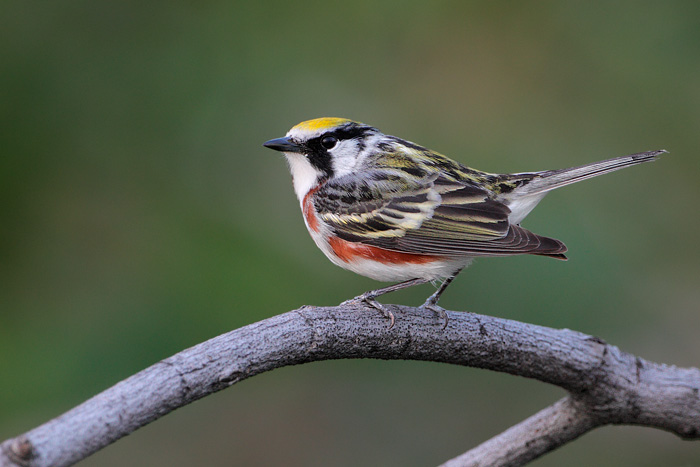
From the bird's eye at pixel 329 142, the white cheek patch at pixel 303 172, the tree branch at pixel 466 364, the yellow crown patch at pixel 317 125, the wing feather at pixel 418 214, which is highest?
the yellow crown patch at pixel 317 125

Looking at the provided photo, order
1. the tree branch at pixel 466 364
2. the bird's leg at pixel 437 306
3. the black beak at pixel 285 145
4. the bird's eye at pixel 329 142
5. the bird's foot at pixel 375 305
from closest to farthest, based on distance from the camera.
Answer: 1. the tree branch at pixel 466 364
2. the bird's foot at pixel 375 305
3. the bird's leg at pixel 437 306
4. the black beak at pixel 285 145
5. the bird's eye at pixel 329 142

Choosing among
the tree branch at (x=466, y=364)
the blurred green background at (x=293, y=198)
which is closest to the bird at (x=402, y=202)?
the tree branch at (x=466, y=364)

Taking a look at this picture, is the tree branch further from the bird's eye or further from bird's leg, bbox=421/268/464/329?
the bird's eye

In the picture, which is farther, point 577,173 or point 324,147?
point 324,147

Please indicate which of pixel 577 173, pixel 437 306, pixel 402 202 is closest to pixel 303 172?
pixel 402 202

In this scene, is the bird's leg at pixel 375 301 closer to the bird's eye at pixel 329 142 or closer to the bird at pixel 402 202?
the bird at pixel 402 202

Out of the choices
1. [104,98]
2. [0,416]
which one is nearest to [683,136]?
[104,98]

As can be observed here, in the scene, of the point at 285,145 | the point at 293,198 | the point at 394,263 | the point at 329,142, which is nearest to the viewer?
the point at 394,263

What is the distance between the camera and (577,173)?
4035 millimetres

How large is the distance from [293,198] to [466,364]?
8.81ft

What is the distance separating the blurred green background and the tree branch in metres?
1.31

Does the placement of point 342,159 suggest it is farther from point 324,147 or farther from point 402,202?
point 402,202

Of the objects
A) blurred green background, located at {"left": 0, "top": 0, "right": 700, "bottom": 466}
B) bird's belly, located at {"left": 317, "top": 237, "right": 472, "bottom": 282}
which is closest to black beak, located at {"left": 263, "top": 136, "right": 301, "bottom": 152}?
bird's belly, located at {"left": 317, "top": 237, "right": 472, "bottom": 282}

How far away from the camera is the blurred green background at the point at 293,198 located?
4344 mm
